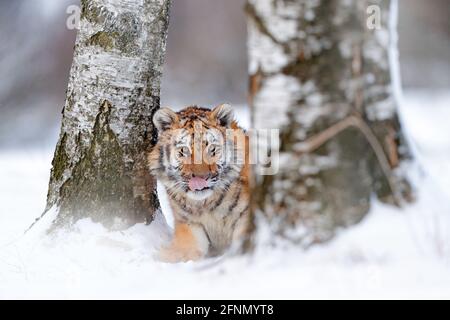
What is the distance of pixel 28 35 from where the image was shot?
513 inches

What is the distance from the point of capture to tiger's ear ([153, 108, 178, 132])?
13.5 feet

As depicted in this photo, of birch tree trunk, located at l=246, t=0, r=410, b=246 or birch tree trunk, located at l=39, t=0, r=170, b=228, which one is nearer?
birch tree trunk, located at l=246, t=0, r=410, b=246

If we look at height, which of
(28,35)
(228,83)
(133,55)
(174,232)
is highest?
(28,35)

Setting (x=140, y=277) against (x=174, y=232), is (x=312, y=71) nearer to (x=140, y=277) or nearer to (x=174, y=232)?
(x=140, y=277)

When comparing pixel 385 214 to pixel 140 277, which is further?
pixel 140 277

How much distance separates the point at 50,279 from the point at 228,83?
29.3ft

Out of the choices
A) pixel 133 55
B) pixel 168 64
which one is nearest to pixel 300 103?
pixel 133 55

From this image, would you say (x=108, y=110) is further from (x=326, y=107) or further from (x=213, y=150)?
(x=326, y=107)

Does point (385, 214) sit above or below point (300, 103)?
below

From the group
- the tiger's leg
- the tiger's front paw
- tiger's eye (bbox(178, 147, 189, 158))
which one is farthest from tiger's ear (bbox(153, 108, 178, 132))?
the tiger's front paw

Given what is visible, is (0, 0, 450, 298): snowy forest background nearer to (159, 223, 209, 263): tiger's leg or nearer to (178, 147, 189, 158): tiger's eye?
(159, 223, 209, 263): tiger's leg

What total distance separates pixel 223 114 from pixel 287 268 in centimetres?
162

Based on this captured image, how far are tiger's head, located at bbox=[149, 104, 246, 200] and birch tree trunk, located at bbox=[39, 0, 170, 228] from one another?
0.44 ft

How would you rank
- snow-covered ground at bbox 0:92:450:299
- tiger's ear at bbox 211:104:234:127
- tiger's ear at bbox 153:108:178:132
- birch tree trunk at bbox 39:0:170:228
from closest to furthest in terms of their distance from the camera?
snow-covered ground at bbox 0:92:450:299 < birch tree trunk at bbox 39:0:170:228 < tiger's ear at bbox 153:108:178:132 < tiger's ear at bbox 211:104:234:127
